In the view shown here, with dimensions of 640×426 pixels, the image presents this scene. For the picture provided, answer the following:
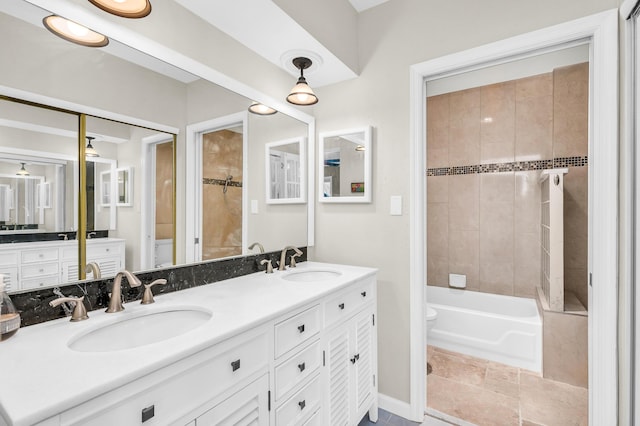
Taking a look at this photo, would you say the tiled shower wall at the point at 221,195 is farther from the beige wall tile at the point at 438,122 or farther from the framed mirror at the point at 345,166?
the beige wall tile at the point at 438,122

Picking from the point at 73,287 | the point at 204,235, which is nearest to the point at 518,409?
the point at 204,235

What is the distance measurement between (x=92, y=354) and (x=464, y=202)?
346cm

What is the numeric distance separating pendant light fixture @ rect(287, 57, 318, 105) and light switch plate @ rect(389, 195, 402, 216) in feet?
2.50

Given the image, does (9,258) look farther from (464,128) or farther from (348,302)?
(464,128)

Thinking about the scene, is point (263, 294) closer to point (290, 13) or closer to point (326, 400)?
point (326, 400)

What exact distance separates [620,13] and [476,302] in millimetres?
2661

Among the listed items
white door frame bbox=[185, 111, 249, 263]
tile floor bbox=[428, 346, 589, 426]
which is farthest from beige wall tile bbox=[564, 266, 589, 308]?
white door frame bbox=[185, 111, 249, 263]

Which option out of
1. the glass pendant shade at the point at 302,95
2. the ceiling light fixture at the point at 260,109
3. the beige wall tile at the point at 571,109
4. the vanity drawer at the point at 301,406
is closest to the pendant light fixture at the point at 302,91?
the glass pendant shade at the point at 302,95

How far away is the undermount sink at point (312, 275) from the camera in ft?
6.35

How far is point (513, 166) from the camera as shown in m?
3.20

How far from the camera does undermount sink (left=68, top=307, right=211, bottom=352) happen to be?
3.19 feet

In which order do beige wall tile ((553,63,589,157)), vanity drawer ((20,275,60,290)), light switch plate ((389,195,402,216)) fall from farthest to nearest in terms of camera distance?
beige wall tile ((553,63,589,157)) < light switch plate ((389,195,402,216)) < vanity drawer ((20,275,60,290))

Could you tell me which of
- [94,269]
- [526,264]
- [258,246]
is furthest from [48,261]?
[526,264]

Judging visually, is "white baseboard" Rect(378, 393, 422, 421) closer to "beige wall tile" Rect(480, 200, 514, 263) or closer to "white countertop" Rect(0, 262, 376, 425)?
"white countertop" Rect(0, 262, 376, 425)
